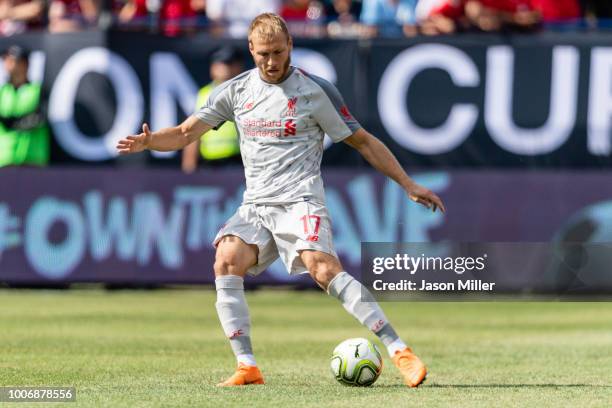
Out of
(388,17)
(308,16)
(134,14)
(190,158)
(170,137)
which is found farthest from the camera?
(308,16)

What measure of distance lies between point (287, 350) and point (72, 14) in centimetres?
759

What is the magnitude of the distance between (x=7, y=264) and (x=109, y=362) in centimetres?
612

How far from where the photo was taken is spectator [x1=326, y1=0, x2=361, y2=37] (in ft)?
51.5

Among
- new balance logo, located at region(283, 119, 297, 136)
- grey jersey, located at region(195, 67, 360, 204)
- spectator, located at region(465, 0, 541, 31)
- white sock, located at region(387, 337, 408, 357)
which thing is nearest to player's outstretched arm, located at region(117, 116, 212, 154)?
grey jersey, located at region(195, 67, 360, 204)

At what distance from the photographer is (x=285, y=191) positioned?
8.14 meters

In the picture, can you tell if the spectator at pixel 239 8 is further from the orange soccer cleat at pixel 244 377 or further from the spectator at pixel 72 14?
the orange soccer cleat at pixel 244 377

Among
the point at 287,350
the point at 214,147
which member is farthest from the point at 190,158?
the point at 287,350

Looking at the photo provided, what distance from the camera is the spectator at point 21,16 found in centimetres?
1636

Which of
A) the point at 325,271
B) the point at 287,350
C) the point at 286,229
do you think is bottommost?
the point at 287,350

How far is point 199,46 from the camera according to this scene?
15641mm

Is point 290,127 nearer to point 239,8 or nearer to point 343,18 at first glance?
point 343,18

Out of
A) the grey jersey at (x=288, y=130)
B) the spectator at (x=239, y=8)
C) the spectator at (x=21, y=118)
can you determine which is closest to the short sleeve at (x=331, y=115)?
the grey jersey at (x=288, y=130)

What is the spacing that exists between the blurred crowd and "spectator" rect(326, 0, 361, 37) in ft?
0.04

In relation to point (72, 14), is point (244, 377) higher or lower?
lower
